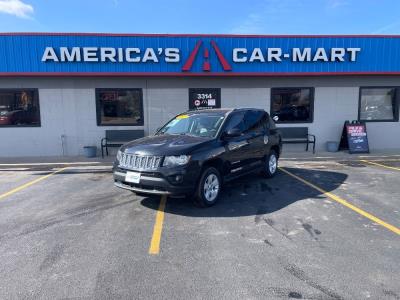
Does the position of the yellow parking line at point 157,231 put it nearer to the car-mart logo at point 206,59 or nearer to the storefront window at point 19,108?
the car-mart logo at point 206,59

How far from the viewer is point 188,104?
41.4ft

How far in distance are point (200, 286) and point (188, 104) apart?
9853mm

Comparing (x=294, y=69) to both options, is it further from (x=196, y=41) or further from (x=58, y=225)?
(x=58, y=225)

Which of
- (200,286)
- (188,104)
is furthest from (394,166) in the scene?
(200,286)

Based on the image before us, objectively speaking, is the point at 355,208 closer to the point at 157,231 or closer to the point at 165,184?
the point at 165,184

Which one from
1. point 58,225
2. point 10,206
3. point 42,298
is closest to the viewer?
point 42,298

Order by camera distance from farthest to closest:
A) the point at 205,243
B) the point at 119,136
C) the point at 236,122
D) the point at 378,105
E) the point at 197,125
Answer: the point at 378,105 < the point at 119,136 < the point at 236,122 < the point at 197,125 < the point at 205,243

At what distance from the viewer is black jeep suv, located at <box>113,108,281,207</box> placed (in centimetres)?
536

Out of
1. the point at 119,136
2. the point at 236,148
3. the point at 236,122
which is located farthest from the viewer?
the point at 119,136

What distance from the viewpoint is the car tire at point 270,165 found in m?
8.03

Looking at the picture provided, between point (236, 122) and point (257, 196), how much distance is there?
5.36 feet

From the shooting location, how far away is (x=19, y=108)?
1235 cm

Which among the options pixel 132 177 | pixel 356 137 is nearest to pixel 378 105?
pixel 356 137

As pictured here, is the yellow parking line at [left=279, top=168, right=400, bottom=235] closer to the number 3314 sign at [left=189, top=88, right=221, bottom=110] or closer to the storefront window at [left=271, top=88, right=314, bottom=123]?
the storefront window at [left=271, top=88, right=314, bottom=123]
